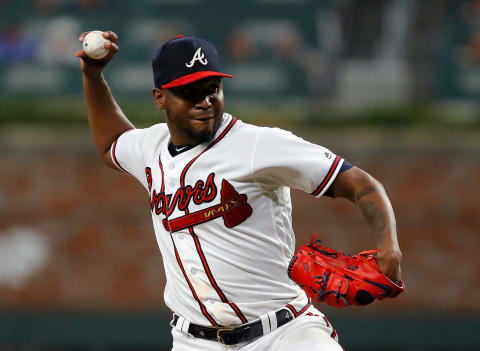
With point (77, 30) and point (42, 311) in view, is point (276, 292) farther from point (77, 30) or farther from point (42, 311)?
point (77, 30)

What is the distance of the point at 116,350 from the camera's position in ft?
24.4

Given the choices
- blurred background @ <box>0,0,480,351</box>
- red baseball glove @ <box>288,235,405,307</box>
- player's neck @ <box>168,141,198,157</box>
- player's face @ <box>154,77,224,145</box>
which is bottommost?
blurred background @ <box>0,0,480,351</box>

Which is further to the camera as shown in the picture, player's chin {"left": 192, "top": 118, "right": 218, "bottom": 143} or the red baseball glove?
player's chin {"left": 192, "top": 118, "right": 218, "bottom": 143}

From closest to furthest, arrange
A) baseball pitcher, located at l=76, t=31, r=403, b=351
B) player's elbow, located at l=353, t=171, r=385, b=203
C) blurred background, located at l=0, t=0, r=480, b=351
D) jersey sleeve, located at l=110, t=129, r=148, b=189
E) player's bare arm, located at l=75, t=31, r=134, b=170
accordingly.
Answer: player's elbow, located at l=353, t=171, r=385, b=203 → baseball pitcher, located at l=76, t=31, r=403, b=351 → jersey sleeve, located at l=110, t=129, r=148, b=189 → player's bare arm, located at l=75, t=31, r=134, b=170 → blurred background, located at l=0, t=0, r=480, b=351

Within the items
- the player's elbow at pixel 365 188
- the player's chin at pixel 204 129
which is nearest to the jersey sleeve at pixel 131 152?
the player's chin at pixel 204 129

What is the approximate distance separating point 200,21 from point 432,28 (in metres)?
2.42

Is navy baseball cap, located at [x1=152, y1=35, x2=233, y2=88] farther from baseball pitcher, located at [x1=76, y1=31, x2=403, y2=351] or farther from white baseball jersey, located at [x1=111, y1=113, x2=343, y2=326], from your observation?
white baseball jersey, located at [x1=111, y1=113, x2=343, y2=326]

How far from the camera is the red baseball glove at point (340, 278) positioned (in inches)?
109

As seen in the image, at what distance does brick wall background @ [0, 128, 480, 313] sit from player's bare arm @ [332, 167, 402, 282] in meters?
4.37

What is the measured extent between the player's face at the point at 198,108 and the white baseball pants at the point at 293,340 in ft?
2.62

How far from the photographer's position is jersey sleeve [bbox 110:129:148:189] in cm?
356

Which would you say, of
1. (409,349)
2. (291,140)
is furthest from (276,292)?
(409,349)

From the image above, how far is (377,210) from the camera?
286 centimetres

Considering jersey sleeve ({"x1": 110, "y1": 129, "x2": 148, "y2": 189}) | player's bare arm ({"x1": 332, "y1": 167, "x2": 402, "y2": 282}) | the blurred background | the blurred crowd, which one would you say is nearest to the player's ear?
jersey sleeve ({"x1": 110, "y1": 129, "x2": 148, "y2": 189})
